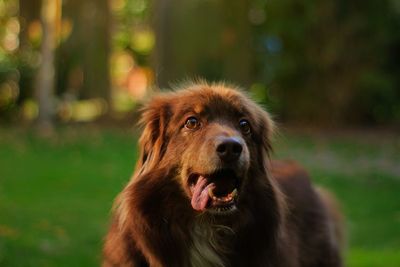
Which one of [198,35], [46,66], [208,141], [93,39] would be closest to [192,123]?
[208,141]

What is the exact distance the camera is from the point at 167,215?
4629 millimetres

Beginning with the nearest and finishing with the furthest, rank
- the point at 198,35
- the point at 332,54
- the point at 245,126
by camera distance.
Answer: the point at 245,126, the point at 332,54, the point at 198,35

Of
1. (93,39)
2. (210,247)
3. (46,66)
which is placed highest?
(210,247)

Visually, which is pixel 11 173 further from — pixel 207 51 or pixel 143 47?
pixel 143 47

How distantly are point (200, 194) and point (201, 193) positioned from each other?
0.01m

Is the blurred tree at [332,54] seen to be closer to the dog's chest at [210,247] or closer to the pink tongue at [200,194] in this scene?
the dog's chest at [210,247]

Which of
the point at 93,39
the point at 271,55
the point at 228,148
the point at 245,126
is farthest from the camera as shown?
the point at 93,39

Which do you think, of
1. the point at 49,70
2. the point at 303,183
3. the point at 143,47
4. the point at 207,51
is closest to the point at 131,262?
the point at 303,183

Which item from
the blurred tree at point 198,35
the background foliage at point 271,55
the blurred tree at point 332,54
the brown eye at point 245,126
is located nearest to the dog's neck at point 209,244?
the brown eye at point 245,126

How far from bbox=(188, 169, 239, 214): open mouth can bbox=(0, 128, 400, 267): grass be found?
1.93 m

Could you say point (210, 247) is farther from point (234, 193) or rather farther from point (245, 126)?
point (245, 126)

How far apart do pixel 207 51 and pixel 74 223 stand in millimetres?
13665

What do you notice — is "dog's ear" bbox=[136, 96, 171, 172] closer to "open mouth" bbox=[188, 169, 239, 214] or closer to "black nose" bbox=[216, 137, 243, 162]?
"open mouth" bbox=[188, 169, 239, 214]

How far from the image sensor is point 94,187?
12.9m
